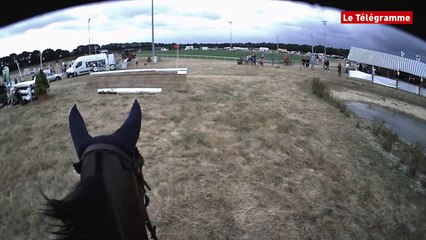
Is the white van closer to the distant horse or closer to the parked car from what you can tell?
the parked car

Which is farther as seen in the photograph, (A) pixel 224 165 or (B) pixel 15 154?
(B) pixel 15 154

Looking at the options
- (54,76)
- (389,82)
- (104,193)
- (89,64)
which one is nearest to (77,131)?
(104,193)

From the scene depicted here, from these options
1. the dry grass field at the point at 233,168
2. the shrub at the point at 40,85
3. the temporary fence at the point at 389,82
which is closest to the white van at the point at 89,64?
the shrub at the point at 40,85

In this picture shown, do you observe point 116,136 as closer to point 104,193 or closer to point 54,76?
point 104,193

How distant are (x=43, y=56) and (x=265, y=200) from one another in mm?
6246

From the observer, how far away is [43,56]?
863 cm

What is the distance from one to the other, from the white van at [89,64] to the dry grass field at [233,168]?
457 inches

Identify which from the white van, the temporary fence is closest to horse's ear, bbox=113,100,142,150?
the temporary fence

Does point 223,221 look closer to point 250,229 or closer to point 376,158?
point 250,229

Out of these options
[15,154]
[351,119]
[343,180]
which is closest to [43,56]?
[15,154]

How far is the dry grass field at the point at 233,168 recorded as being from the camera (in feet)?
22.4

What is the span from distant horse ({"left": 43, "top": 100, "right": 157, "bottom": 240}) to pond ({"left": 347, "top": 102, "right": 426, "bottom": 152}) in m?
11.4

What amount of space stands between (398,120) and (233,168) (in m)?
7.98

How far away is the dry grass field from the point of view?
268 inches
